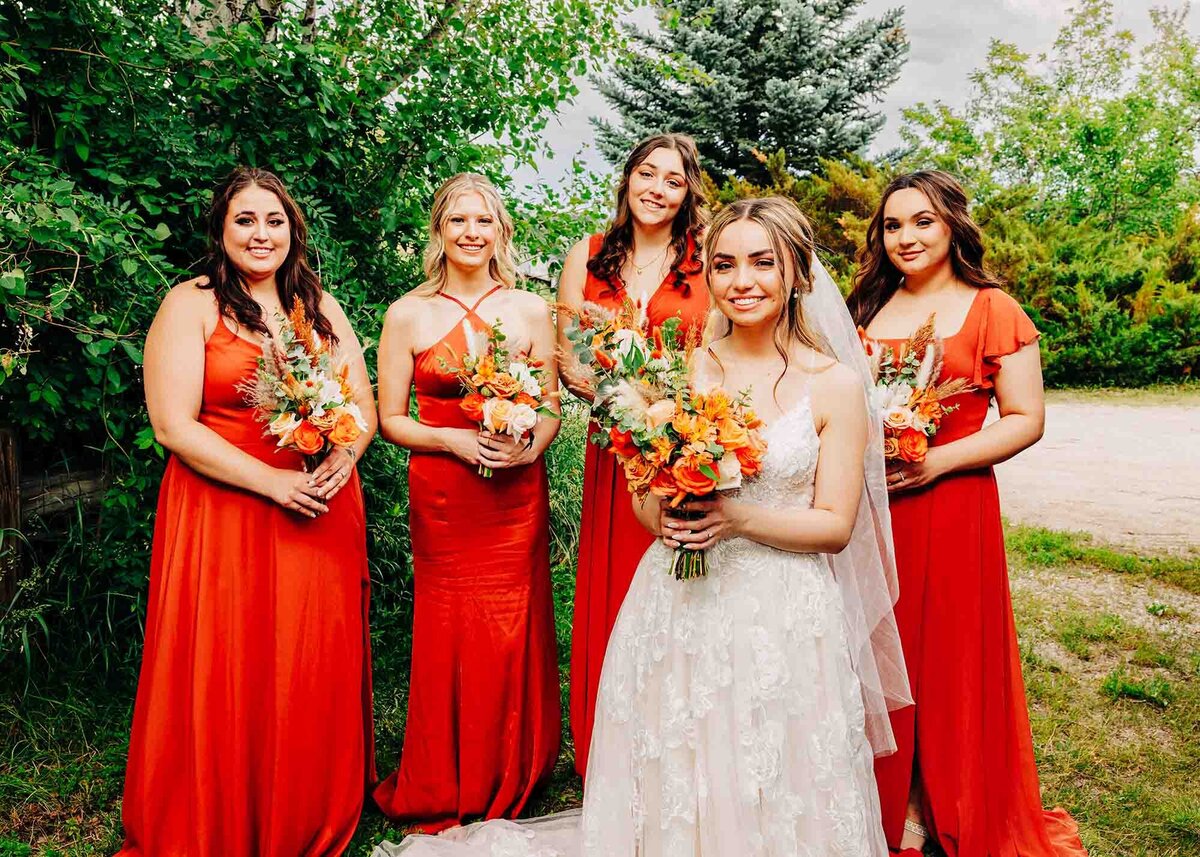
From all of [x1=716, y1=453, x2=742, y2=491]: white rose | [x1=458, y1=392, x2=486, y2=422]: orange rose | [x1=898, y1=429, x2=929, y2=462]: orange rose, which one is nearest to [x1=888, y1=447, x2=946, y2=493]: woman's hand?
[x1=898, y1=429, x2=929, y2=462]: orange rose

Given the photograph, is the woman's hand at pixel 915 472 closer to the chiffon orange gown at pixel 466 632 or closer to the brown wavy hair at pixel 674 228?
the brown wavy hair at pixel 674 228

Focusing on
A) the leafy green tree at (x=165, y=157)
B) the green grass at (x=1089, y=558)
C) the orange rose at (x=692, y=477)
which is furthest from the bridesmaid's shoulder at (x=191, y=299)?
the green grass at (x=1089, y=558)

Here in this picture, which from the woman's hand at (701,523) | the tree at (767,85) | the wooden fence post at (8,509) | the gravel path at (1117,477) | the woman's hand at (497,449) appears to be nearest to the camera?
the woman's hand at (701,523)

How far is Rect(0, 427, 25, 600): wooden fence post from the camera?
15.2 ft

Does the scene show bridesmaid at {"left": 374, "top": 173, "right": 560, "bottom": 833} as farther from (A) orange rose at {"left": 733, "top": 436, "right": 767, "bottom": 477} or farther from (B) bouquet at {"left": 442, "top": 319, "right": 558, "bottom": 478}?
(A) orange rose at {"left": 733, "top": 436, "right": 767, "bottom": 477}

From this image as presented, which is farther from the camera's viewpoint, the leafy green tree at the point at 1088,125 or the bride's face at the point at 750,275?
the leafy green tree at the point at 1088,125

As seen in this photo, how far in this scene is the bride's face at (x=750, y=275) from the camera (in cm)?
294

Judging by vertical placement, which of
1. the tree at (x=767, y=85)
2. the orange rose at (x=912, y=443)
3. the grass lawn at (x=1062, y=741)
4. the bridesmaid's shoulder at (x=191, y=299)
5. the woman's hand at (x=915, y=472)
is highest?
the tree at (x=767, y=85)

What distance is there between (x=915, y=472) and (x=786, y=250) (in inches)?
47.1

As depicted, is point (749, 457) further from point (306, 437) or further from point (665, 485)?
point (306, 437)

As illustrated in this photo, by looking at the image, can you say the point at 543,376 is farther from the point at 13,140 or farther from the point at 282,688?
the point at 13,140

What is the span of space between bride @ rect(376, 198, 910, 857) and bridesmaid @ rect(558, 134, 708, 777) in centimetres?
103

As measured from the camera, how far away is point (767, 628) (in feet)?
9.21

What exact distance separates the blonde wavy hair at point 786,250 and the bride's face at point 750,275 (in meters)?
0.02
